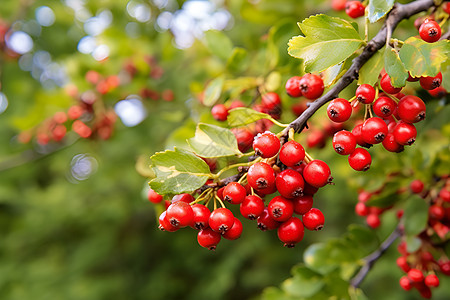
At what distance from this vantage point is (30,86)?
491 centimetres

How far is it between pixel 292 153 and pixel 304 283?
1186 millimetres

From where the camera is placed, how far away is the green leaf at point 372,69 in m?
1.08

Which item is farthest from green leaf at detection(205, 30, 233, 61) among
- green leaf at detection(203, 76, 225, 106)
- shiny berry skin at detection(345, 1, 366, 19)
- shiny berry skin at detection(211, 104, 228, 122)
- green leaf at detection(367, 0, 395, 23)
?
green leaf at detection(367, 0, 395, 23)

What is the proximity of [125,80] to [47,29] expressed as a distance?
87.0 inches

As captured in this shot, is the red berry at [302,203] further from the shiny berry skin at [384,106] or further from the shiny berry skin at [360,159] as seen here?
the shiny berry skin at [384,106]

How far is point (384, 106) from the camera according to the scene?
41.4 inches

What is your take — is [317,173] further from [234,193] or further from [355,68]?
[355,68]

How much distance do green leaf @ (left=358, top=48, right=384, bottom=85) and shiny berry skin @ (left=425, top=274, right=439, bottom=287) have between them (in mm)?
1126

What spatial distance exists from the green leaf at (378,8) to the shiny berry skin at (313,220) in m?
0.59

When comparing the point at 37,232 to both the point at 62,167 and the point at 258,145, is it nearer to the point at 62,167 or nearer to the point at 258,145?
the point at 62,167

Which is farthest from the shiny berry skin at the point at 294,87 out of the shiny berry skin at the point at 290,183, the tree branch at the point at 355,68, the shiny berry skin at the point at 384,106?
the shiny berry skin at the point at 290,183

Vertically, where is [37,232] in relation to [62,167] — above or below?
below

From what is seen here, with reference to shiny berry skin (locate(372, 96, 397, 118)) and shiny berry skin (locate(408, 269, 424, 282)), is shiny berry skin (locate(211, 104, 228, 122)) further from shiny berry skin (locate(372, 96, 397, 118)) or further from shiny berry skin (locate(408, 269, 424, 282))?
shiny berry skin (locate(408, 269, 424, 282))

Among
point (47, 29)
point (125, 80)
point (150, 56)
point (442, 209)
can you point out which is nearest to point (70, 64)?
point (125, 80)
